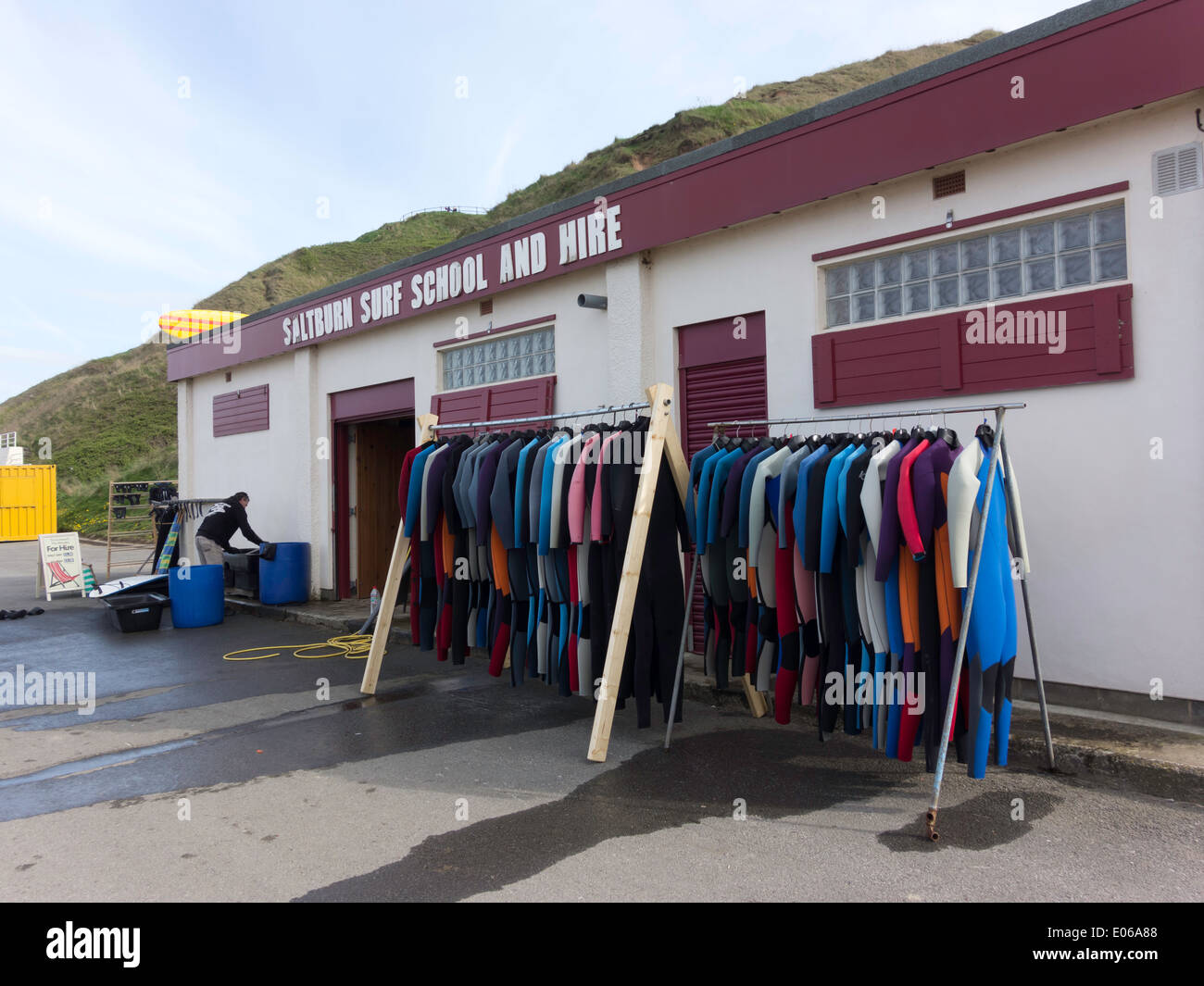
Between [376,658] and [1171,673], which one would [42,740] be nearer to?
[376,658]

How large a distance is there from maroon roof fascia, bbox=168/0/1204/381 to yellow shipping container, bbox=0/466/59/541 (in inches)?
1226

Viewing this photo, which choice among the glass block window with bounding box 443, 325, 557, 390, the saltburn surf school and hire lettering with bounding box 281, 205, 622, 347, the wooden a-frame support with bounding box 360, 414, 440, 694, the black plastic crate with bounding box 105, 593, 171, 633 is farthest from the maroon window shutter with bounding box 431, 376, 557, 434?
the black plastic crate with bounding box 105, 593, 171, 633

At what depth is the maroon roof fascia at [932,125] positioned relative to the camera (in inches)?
194

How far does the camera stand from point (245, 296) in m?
57.0

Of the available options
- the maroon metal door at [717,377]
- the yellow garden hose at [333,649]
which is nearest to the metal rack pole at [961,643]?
the maroon metal door at [717,377]

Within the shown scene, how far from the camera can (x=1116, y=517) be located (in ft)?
17.2

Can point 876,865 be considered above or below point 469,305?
below

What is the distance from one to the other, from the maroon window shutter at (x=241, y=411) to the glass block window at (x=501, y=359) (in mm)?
5000

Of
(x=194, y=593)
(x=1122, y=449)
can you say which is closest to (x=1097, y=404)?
(x=1122, y=449)

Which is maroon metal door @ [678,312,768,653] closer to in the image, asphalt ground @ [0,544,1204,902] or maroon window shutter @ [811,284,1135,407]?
maroon window shutter @ [811,284,1135,407]

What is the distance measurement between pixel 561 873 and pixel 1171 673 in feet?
12.9

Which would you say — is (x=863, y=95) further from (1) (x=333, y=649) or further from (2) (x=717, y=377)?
(1) (x=333, y=649)

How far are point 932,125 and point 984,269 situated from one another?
1.09 m
